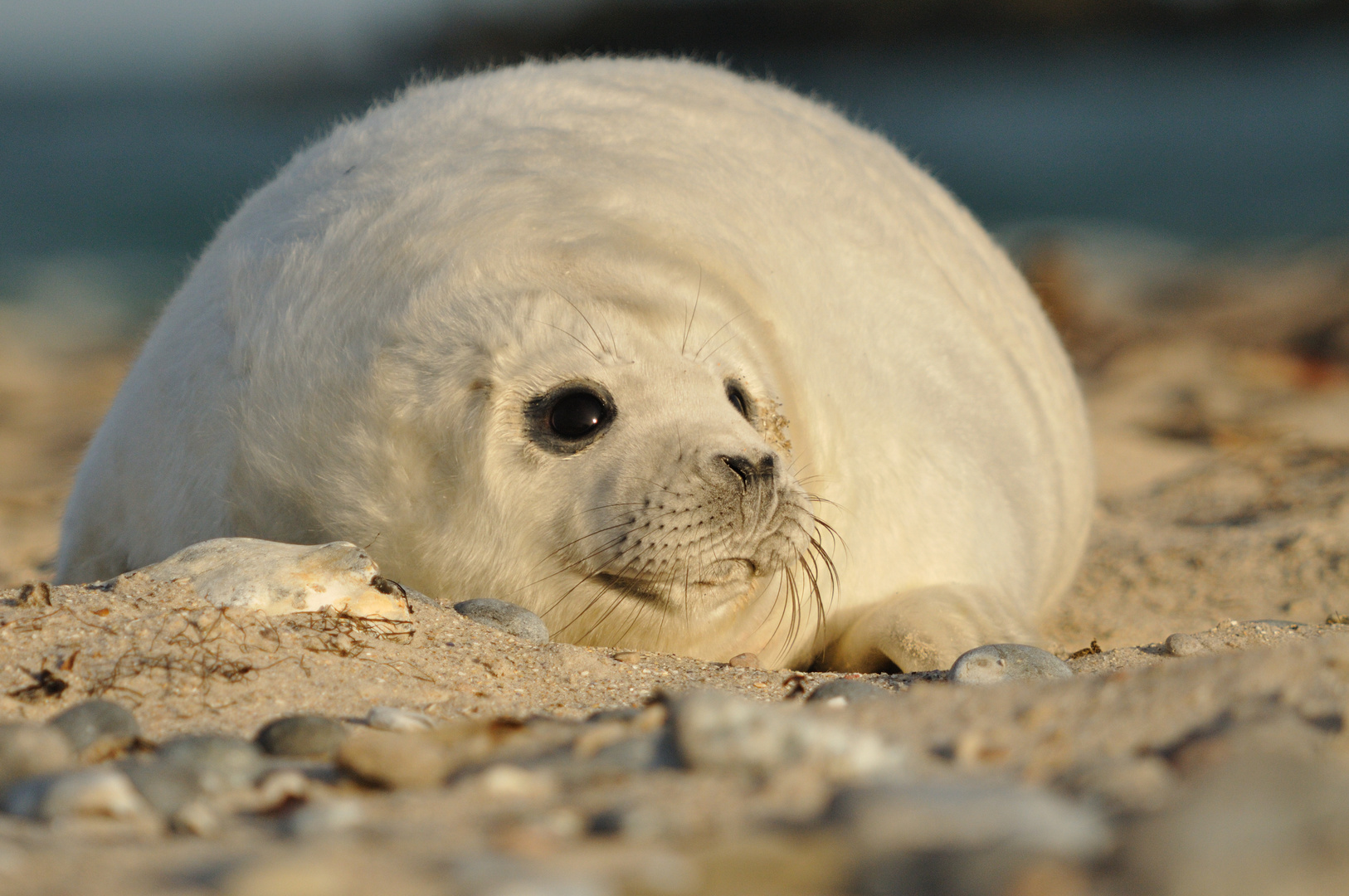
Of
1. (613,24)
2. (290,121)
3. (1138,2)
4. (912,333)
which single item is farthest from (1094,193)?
(912,333)

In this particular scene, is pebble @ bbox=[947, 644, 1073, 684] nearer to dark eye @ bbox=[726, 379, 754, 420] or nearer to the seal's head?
the seal's head

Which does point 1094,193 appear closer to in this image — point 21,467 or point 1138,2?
point 1138,2

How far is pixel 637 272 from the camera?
9.10 ft

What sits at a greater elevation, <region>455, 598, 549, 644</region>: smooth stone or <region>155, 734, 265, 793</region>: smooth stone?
<region>455, 598, 549, 644</region>: smooth stone

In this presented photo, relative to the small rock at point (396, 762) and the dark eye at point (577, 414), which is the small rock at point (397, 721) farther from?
the dark eye at point (577, 414)

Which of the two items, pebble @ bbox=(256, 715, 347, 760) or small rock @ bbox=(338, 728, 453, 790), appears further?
pebble @ bbox=(256, 715, 347, 760)

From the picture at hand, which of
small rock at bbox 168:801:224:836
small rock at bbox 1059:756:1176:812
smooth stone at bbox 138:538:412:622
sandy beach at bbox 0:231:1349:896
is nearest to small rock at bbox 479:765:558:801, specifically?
sandy beach at bbox 0:231:1349:896

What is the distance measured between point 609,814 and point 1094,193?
22.2m

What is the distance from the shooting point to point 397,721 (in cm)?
183

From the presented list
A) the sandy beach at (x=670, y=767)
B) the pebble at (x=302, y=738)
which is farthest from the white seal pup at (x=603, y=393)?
the pebble at (x=302, y=738)

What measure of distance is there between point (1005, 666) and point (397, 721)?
112 cm

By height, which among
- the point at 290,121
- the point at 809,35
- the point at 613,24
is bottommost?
the point at 290,121

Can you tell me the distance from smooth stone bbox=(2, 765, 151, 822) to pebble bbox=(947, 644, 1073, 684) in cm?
145

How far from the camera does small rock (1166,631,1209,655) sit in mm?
2576
